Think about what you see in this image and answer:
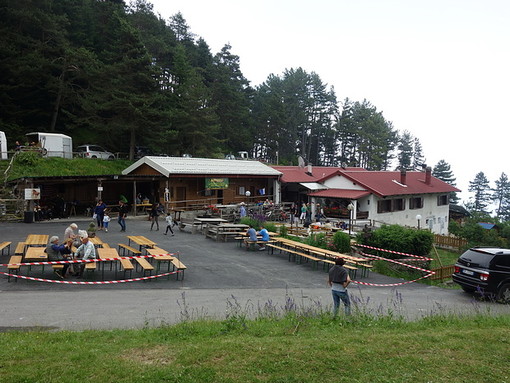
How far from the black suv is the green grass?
26889mm

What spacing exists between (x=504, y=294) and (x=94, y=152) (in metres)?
35.4

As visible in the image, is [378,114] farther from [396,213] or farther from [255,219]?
[255,219]

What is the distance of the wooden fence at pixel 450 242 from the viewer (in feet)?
94.3

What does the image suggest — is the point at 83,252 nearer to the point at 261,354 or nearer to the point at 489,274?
the point at 261,354

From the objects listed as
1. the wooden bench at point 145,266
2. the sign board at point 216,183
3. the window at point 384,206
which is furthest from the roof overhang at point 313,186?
the wooden bench at point 145,266

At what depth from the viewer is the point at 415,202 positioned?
36.8 meters

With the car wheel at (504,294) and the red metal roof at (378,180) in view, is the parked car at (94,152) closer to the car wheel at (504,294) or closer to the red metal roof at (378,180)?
the red metal roof at (378,180)

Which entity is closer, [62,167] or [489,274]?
[489,274]

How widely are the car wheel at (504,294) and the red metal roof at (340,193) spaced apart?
19.6 m

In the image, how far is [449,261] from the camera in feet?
80.7

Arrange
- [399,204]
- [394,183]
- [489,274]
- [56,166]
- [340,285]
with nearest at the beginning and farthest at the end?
[340,285]
[489,274]
[56,166]
[399,204]
[394,183]

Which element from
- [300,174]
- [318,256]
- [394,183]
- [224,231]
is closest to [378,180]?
[394,183]

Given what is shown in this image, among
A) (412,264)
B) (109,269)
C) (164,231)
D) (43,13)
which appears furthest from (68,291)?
(43,13)

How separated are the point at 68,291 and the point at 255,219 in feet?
48.5
